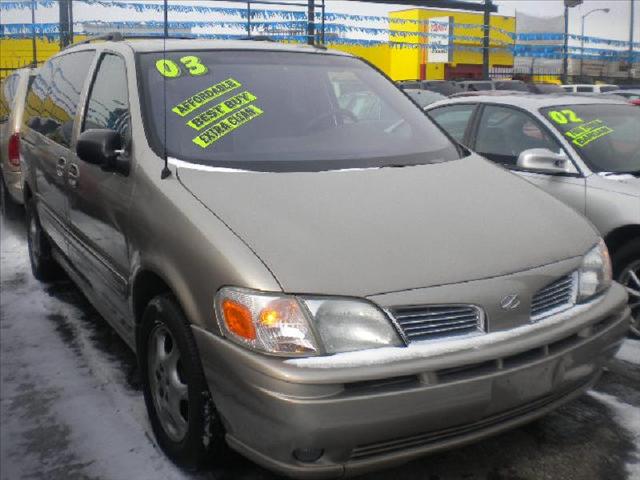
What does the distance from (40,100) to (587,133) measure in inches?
156

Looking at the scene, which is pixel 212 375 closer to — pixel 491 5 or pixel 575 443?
pixel 575 443

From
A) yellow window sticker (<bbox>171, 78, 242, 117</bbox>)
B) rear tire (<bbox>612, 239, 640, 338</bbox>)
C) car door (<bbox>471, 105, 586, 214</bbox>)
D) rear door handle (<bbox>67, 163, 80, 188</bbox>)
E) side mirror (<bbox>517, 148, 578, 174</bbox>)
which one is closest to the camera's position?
yellow window sticker (<bbox>171, 78, 242, 117</bbox>)

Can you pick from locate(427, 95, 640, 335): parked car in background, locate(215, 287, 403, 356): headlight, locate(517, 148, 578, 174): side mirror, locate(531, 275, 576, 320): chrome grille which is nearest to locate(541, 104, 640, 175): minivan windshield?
locate(427, 95, 640, 335): parked car in background

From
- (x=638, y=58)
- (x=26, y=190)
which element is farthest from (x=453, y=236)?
(x=638, y=58)

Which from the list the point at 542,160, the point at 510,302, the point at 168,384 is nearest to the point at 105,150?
the point at 168,384

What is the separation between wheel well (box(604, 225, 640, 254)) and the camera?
4.29 meters

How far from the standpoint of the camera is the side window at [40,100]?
16.9ft

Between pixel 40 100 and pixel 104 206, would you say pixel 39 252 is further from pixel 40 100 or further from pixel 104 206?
pixel 104 206

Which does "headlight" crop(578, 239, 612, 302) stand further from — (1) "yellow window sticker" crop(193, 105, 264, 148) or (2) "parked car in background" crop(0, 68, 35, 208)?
(2) "parked car in background" crop(0, 68, 35, 208)

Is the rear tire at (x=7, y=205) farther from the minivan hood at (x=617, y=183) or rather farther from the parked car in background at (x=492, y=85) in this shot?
the parked car in background at (x=492, y=85)

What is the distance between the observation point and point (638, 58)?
33500 millimetres

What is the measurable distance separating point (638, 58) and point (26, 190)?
33461 mm

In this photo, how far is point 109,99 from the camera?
3762mm

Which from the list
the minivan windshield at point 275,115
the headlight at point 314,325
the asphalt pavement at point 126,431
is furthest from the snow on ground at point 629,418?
the minivan windshield at point 275,115
